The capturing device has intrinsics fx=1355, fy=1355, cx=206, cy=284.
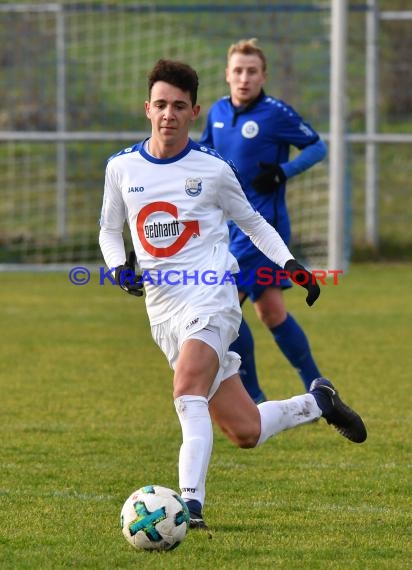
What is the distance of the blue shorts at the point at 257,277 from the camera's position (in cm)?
792

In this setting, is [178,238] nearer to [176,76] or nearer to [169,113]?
[169,113]

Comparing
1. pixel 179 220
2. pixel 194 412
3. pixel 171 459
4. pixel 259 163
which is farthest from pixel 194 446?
pixel 259 163

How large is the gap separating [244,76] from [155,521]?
377cm

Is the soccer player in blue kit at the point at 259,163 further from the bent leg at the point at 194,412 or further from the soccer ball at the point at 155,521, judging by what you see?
the soccer ball at the point at 155,521

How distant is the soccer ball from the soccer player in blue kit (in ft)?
9.97

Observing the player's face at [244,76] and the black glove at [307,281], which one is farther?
the player's face at [244,76]

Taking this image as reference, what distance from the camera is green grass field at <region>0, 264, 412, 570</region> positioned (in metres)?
4.84

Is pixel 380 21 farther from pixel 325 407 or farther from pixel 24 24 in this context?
pixel 325 407

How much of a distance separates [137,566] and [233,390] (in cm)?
109

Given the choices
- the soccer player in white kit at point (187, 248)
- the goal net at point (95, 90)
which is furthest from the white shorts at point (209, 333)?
the goal net at point (95, 90)

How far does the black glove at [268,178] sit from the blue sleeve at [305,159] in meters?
0.04

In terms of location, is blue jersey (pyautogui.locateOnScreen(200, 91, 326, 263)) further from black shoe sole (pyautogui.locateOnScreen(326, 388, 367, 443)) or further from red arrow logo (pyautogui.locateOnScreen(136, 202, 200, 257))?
red arrow logo (pyautogui.locateOnScreen(136, 202, 200, 257))

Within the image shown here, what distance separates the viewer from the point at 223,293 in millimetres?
5340

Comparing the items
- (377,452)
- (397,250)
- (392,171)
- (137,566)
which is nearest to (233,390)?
(137,566)
